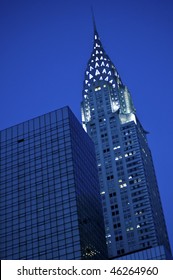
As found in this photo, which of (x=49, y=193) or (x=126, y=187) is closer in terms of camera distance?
(x=49, y=193)

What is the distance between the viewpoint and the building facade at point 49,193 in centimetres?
10350

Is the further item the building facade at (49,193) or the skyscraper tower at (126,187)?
the skyscraper tower at (126,187)

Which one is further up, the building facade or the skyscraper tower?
the skyscraper tower

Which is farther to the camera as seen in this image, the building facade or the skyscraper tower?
the skyscraper tower

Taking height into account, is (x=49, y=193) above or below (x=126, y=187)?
below

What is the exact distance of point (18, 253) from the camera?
106m

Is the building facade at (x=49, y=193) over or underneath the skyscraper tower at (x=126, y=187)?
underneath

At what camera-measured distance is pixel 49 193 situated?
10994 cm

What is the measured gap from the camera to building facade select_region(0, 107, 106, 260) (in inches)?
4075

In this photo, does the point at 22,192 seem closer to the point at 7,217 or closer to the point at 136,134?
the point at 7,217
